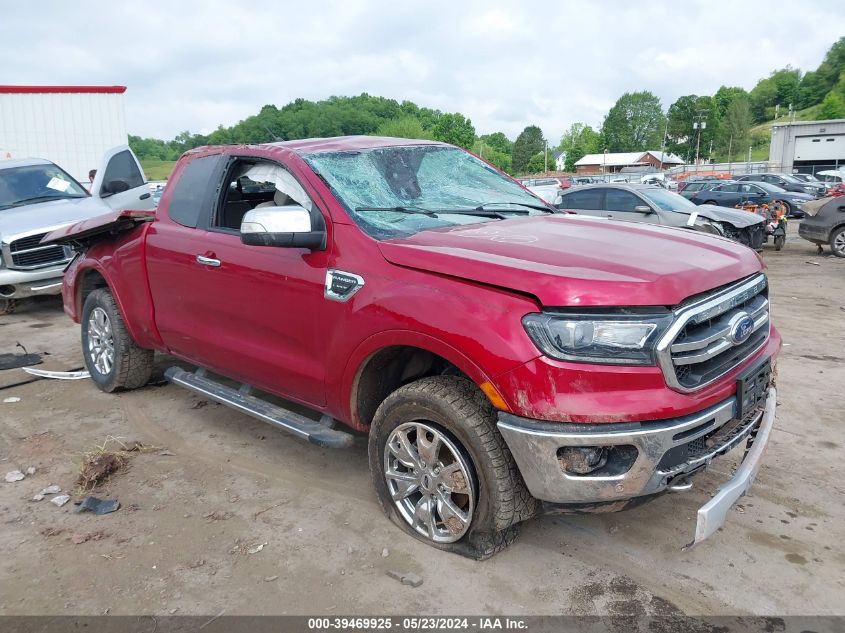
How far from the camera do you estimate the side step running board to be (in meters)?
3.65

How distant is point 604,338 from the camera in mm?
2689

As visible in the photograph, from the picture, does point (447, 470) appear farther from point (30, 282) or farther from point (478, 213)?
point (30, 282)

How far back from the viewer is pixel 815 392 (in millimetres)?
5402

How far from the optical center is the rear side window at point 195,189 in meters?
4.48

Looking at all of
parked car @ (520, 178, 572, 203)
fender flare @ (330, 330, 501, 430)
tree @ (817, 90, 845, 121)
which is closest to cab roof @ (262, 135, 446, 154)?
fender flare @ (330, 330, 501, 430)

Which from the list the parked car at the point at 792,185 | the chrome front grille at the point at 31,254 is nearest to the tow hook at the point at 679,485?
the chrome front grille at the point at 31,254

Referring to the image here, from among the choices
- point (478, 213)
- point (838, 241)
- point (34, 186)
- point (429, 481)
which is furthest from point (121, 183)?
point (838, 241)

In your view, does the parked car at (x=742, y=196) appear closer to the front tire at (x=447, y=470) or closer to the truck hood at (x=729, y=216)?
the truck hood at (x=729, y=216)

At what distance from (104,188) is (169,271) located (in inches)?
234

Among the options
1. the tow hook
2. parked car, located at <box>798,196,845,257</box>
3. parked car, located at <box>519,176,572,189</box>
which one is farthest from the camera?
parked car, located at <box>519,176,572,189</box>

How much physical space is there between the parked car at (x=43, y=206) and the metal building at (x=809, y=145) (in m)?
71.0

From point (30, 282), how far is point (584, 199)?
9.28 m

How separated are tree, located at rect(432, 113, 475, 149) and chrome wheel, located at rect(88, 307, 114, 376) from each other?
4563 inches

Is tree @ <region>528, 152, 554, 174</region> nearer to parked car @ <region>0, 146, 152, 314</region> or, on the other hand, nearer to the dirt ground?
parked car @ <region>0, 146, 152, 314</region>
